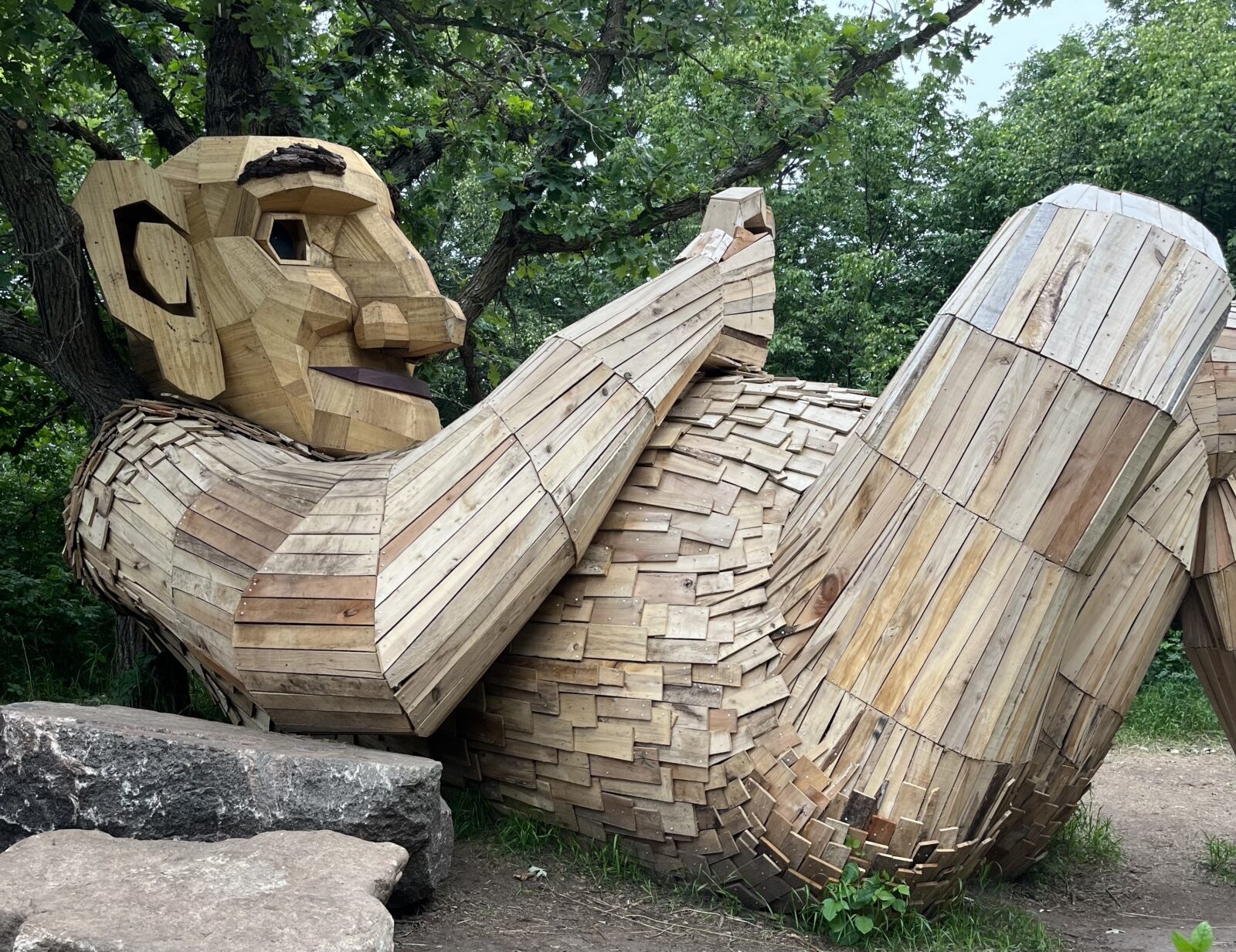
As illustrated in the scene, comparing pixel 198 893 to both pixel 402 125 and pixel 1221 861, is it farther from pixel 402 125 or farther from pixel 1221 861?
pixel 402 125

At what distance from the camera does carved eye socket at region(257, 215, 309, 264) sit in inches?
163

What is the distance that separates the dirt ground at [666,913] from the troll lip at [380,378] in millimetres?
1673

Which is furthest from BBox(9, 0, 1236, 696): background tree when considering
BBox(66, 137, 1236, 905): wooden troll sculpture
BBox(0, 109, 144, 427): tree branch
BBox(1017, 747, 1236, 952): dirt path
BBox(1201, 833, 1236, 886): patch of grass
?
BBox(1201, 833, 1236, 886): patch of grass

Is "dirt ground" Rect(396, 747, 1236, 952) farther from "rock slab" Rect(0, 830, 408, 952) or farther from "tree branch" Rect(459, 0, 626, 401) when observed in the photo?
"tree branch" Rect(459, 0, 626, 401)

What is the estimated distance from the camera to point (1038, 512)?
10.4 feet

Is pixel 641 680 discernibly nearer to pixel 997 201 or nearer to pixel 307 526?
pixel 307 526

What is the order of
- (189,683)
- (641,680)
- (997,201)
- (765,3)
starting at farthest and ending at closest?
(997,201)
(765,3)
(189,683)
(641,680)

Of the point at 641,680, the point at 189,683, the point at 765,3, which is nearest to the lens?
the point at 641,680

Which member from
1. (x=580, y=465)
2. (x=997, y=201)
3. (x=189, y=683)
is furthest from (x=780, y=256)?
(x=580, y=465)

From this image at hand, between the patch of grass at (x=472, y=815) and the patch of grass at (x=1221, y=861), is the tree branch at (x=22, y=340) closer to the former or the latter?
the patch of grass at (x=472, y=815)

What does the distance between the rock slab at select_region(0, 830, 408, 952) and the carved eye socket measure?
2112 mm

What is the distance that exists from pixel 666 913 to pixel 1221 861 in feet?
8.76

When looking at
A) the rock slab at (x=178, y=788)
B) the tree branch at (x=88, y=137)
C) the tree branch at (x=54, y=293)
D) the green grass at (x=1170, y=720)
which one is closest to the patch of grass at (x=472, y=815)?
the rock slab at (x=178, y=788)

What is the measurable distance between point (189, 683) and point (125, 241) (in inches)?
94.0
